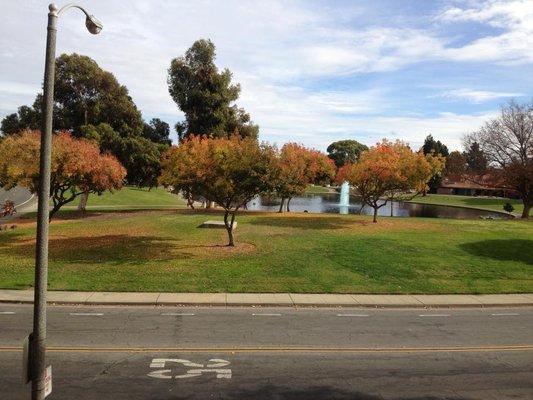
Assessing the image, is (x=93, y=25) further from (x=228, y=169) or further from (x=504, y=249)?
(x=504, y=249)

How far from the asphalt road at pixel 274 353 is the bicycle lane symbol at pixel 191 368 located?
0.02 meters

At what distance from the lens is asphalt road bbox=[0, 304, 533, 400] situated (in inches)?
369

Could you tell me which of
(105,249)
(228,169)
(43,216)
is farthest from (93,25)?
(105,249)

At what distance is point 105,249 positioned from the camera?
2347 cm

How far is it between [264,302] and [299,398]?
→ 24.5 ft

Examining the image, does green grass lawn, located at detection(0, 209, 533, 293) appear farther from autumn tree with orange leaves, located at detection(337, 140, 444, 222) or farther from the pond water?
the pond water

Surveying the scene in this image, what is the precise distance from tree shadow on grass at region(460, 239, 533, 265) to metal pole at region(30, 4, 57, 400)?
2272 centimetres

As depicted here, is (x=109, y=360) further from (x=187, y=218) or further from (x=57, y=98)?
(x=57, y=98)

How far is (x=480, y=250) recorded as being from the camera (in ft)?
83.8

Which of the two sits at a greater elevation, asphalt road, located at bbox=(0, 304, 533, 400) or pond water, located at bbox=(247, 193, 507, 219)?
pond water, located at bbox=(247, 193, 507, 219)

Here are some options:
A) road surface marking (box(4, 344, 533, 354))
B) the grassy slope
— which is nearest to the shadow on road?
road surface marking (box(4, 344, 533, 354))

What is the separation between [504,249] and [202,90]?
28.3 meters

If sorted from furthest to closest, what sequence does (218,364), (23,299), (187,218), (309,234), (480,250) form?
(187,218)
(309,234)
(480,250)
(23,299)
(218,364)

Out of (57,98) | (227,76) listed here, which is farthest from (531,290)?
(57,98)
